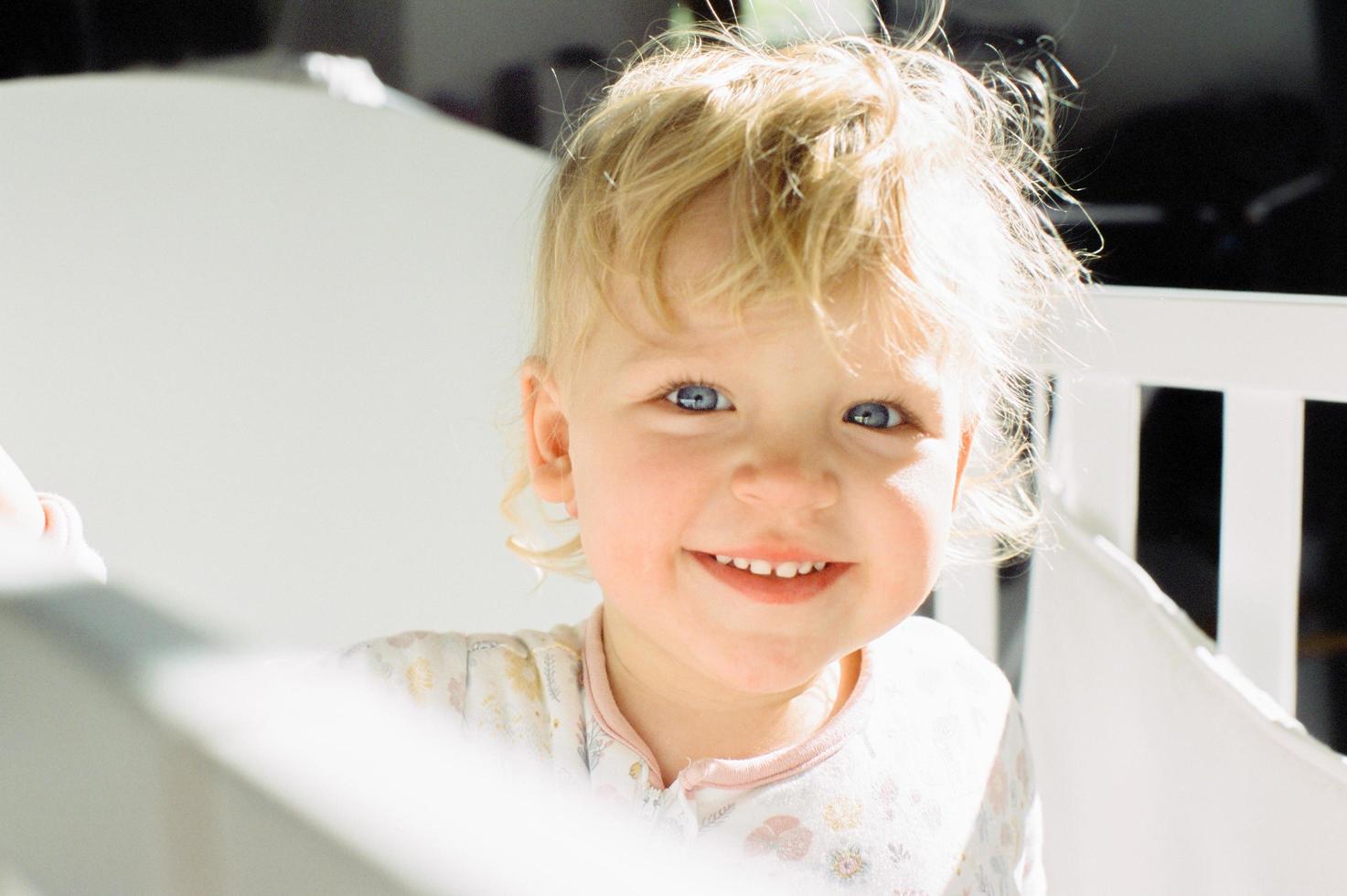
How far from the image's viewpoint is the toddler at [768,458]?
0.56 meters

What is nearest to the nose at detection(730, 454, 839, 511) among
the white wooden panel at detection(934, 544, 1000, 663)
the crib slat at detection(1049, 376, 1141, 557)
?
the crib slat at detection(1049, 376, 1141, 557)

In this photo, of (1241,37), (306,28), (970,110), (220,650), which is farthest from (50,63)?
(220,650)

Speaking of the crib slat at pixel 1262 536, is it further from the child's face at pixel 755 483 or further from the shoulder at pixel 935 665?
the child's face at pixel 755 483

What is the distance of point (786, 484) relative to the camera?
0.54m

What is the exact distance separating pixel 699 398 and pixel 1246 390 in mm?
394

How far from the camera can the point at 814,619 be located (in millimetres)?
579

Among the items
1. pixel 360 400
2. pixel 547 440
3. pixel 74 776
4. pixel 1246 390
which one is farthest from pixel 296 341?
pixel 74 776

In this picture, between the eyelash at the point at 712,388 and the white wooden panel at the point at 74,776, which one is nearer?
the white wooden panel at the point at 74,776

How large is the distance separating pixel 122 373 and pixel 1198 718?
910 mm

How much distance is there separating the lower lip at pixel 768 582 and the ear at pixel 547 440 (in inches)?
4.4

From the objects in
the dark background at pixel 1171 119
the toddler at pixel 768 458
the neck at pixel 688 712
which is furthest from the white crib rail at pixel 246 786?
the dark background at pixel 1171 119

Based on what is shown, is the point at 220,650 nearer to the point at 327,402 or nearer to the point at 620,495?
the point at 620,495

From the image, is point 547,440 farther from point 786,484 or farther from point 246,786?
point 246,786

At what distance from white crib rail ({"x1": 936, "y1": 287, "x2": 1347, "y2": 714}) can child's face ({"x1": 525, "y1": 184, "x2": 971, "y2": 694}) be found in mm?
271
